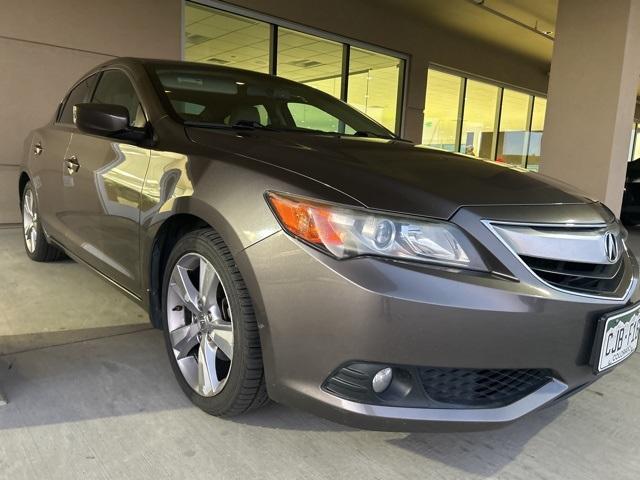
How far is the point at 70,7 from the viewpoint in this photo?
215 inches

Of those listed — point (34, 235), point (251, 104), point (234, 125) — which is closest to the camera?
point (234, 125)

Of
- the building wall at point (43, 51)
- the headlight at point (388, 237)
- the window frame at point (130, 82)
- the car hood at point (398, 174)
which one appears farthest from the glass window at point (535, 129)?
the headlight at point (388, 237)

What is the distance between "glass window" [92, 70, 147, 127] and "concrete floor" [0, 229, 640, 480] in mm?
1109

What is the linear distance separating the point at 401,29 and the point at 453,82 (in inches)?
93.9

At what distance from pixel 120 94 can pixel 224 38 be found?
496 cm

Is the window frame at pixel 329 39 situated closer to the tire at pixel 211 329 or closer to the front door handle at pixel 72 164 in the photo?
the front door handle at pixel 72 164

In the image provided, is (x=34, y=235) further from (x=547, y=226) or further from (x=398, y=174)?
(x=547, y=226)

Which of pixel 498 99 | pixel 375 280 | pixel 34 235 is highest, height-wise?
pixel 498 99

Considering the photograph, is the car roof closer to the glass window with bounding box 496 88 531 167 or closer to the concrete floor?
the concrete floor

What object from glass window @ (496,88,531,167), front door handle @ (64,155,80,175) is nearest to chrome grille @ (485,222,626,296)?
front door handle @ (64,155,80,175)

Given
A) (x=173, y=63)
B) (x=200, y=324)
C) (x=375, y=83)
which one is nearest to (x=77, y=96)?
(x=173, y=63)

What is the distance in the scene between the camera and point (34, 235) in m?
3.81

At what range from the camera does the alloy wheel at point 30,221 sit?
372cm

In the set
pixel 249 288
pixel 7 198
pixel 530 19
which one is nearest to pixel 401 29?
pixel 530 19
